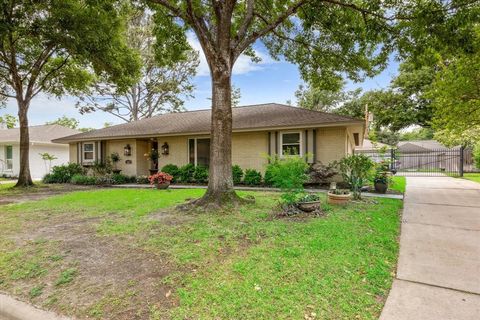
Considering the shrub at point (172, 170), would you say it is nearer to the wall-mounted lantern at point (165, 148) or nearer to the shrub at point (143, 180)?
the wall-mounted lantern at point (165, 148)

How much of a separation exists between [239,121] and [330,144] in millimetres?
4366

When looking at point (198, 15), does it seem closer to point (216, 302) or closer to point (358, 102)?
point (216, 302)

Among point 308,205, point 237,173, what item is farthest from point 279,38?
point 308,205

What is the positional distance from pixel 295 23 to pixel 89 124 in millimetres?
44343

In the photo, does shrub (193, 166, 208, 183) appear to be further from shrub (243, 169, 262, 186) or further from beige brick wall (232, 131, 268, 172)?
shrub (243, 169, 262, 186)

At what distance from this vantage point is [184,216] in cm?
588

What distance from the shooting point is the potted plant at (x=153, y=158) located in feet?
48.2

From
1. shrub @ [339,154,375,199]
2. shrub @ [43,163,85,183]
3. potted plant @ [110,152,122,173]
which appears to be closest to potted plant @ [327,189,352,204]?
shrub @ [339,154,375,199]

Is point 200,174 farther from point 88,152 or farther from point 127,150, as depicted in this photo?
point 88,152

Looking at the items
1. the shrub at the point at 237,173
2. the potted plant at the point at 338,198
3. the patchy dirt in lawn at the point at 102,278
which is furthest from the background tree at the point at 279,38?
the shrub at the point at 237,173

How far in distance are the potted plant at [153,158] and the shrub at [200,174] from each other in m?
3.14

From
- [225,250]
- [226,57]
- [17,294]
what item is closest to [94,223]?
[17,294]

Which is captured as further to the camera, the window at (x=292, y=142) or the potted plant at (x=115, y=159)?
the potted plant at (x=115, y=159)

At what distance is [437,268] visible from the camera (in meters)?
3.36
